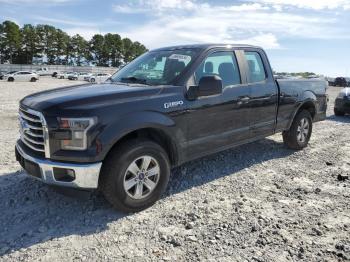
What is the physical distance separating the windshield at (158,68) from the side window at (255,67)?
1.14m

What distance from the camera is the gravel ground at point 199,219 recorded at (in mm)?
3463

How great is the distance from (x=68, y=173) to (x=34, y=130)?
0.63m

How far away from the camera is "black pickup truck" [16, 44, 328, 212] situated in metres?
3.77

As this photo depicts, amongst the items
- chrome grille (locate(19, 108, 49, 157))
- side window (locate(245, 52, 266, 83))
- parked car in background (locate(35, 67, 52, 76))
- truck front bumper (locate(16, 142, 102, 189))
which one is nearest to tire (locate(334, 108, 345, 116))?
side window (locate(245, 52, 266, 83))

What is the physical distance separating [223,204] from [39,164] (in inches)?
86.0

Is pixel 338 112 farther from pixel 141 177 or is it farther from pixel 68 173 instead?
pixel 68 173

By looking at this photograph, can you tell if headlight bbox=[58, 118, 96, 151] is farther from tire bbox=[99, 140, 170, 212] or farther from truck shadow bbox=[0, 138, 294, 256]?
truck shadow bbox=[0, 138, 294, 256]

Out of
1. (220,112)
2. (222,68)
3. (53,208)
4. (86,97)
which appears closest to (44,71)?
(222,68)

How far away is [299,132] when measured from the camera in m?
7.12

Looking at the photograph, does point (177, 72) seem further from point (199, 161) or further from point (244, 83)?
point (199, 161)

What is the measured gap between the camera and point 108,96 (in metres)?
3.99

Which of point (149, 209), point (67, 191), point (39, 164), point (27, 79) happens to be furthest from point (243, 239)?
point (27, 79)

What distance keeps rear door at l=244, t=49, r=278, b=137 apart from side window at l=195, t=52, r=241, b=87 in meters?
0.28

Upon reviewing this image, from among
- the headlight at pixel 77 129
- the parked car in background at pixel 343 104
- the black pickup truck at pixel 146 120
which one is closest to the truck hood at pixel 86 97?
the black pickup truck at pixel 146 120
